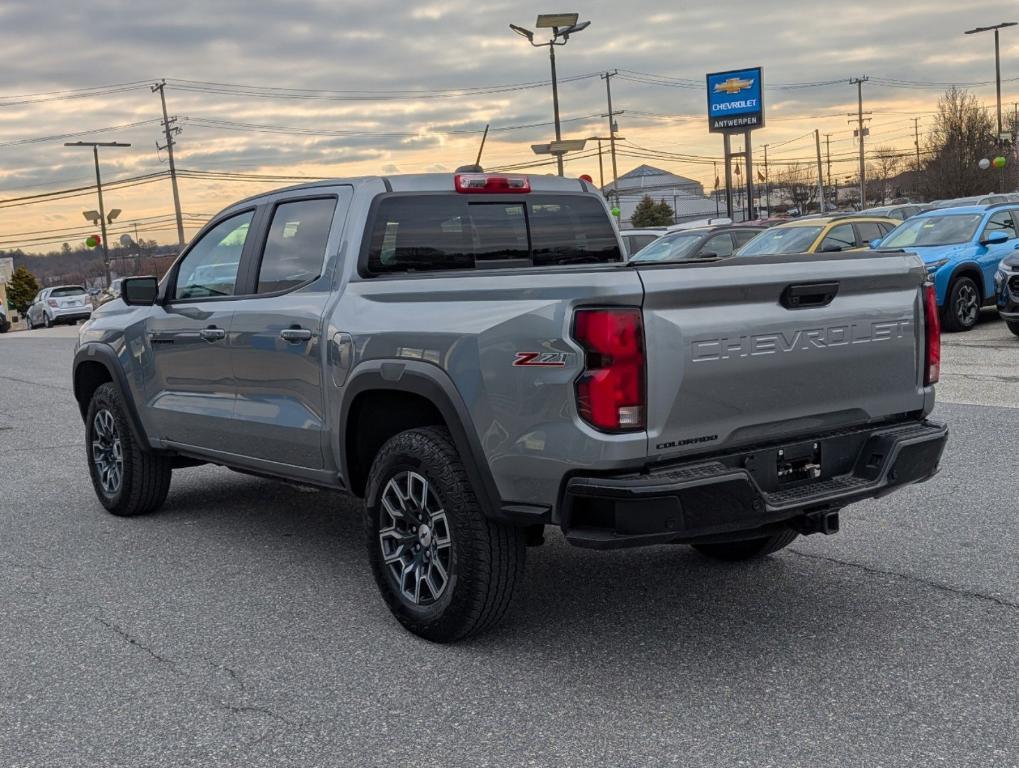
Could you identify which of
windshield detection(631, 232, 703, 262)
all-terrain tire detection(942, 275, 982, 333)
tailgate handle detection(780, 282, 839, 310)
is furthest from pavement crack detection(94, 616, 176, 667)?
windshield detection(631, 232, 703, 262)

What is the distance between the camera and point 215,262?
6094 mm

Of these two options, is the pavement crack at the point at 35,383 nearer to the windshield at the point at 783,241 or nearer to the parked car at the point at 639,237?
the windshield at the point at 783,241

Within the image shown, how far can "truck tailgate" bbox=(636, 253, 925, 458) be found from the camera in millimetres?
3777

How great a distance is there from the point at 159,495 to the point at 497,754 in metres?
Answer: 4.17

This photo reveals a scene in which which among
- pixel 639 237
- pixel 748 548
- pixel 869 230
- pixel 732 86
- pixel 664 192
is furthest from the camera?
pixel 664 192

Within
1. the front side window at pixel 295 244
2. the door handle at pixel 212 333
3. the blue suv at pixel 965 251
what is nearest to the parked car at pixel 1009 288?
the blue suv at pixel 965 251

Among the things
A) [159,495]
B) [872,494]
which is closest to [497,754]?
[872,494]

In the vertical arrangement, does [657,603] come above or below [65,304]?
below

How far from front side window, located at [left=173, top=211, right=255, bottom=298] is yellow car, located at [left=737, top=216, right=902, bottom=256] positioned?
38.1 feet

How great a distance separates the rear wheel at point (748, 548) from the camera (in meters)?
5.25

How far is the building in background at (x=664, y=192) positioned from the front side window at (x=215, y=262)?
12888 centimetres

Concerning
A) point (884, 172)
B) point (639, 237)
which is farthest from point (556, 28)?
point (884, 172)

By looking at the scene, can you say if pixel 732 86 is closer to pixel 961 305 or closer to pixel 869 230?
pixel 869 230

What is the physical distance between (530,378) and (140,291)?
133 inches
